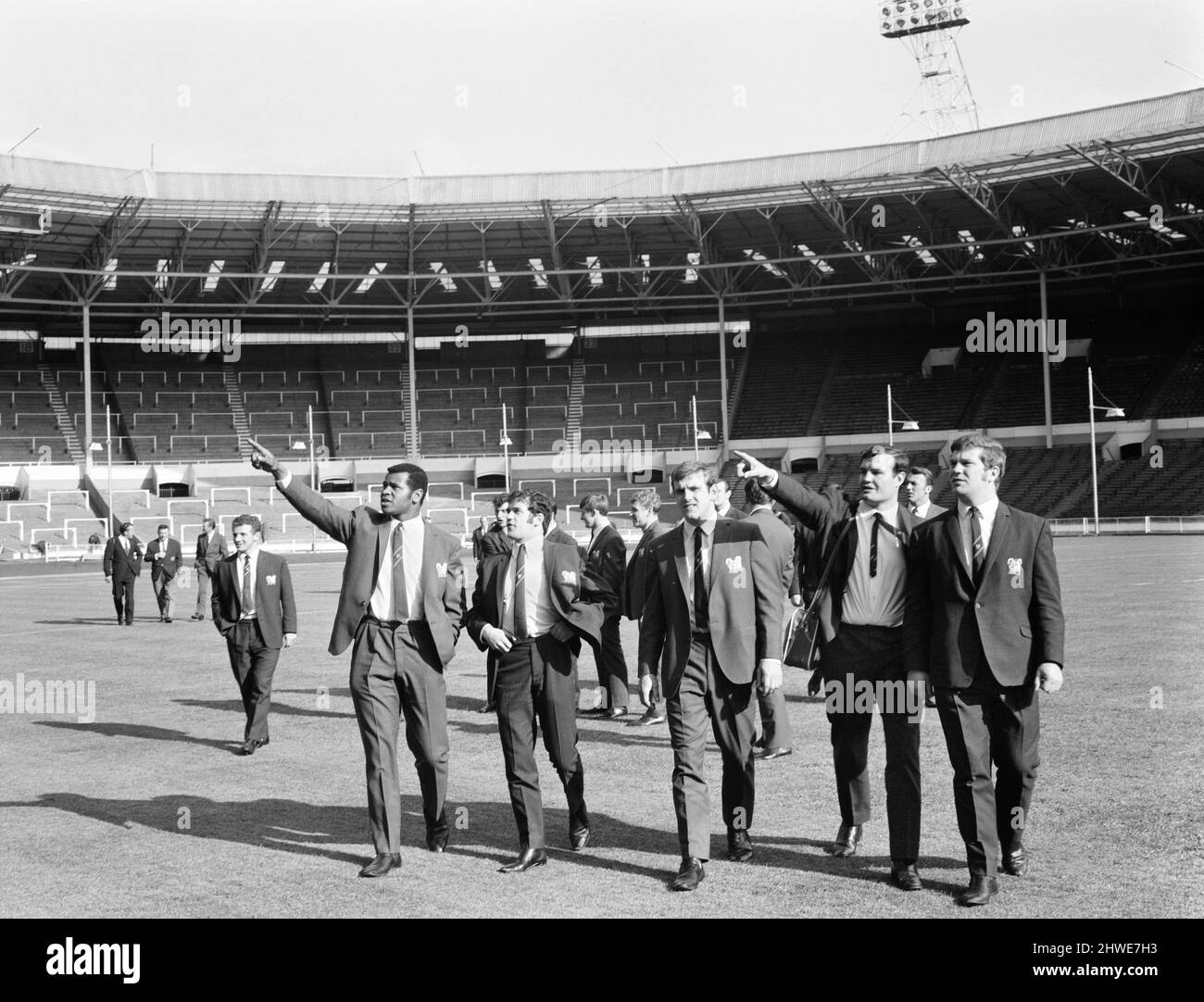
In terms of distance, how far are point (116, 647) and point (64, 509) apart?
35.3 m

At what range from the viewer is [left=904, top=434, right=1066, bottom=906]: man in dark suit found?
250 inches

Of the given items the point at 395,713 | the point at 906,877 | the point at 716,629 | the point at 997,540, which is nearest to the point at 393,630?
the point at 395,713

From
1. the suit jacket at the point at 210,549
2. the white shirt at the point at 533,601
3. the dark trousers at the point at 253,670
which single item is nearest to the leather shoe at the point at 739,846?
the white shirt at the point at 533,601

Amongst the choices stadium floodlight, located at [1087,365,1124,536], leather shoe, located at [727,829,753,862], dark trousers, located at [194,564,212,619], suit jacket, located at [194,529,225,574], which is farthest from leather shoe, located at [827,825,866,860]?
stadium floodlight, located at [1087,365,1124,536]

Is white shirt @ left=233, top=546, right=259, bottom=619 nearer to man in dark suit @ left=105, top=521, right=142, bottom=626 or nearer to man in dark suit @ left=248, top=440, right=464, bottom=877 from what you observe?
man in dark suit @ left=248, top=440, right=464, bottom=877

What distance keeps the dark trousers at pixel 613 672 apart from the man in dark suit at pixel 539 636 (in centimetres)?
393

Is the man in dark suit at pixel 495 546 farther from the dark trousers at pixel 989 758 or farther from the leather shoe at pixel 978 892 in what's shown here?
the leather shoe at pixel 978 892

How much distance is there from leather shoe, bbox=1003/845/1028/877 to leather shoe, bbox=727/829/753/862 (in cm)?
131

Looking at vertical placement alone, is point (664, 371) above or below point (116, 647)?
above

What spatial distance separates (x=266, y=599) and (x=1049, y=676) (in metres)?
7.13

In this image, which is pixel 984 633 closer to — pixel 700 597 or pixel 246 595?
pixel 700 597
